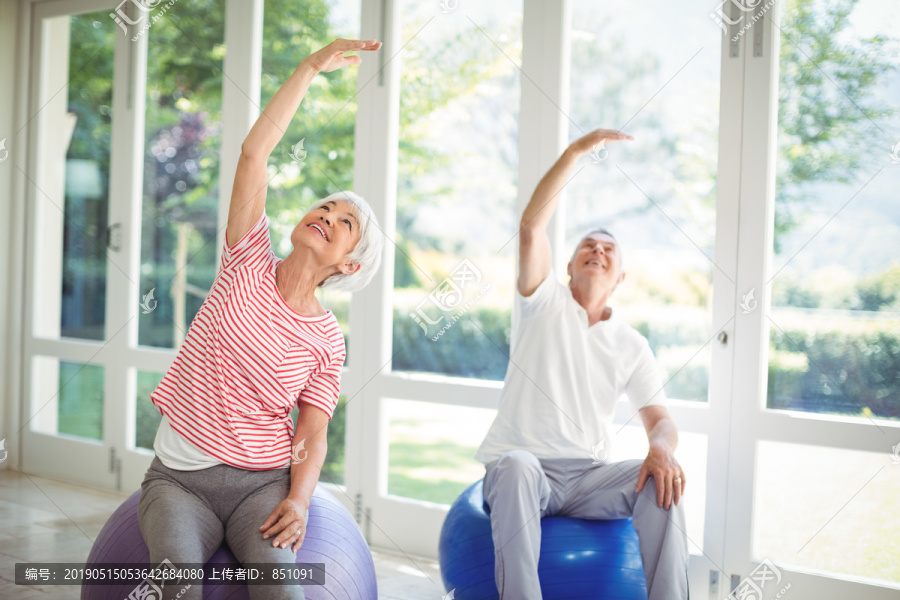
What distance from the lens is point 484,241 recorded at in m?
3.46

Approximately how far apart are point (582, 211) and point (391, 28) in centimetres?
112

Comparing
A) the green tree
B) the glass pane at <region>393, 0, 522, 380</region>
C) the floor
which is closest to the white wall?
the floor

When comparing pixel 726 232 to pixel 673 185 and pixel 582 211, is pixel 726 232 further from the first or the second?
pixel 582 211

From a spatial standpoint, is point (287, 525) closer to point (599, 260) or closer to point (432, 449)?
point (599, 260)

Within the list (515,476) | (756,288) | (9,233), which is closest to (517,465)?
(515,476)

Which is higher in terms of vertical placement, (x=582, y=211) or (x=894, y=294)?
(x=582, y=211)

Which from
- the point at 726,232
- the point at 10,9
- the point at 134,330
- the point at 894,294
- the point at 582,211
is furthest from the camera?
the point at 10,9

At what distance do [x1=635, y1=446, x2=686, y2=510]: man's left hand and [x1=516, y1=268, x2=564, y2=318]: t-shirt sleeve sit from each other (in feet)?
1.86

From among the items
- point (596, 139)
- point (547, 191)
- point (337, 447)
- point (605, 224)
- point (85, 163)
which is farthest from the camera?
point (85, 163)

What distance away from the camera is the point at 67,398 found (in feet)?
14.3

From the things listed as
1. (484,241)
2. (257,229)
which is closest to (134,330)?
(484,241)

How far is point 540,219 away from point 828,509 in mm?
1328

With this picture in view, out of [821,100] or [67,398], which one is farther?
[67,398]

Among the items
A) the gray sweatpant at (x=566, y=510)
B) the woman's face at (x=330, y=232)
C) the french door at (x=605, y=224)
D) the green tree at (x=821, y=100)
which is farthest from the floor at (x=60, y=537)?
the green tree at (x=821, y=100)
